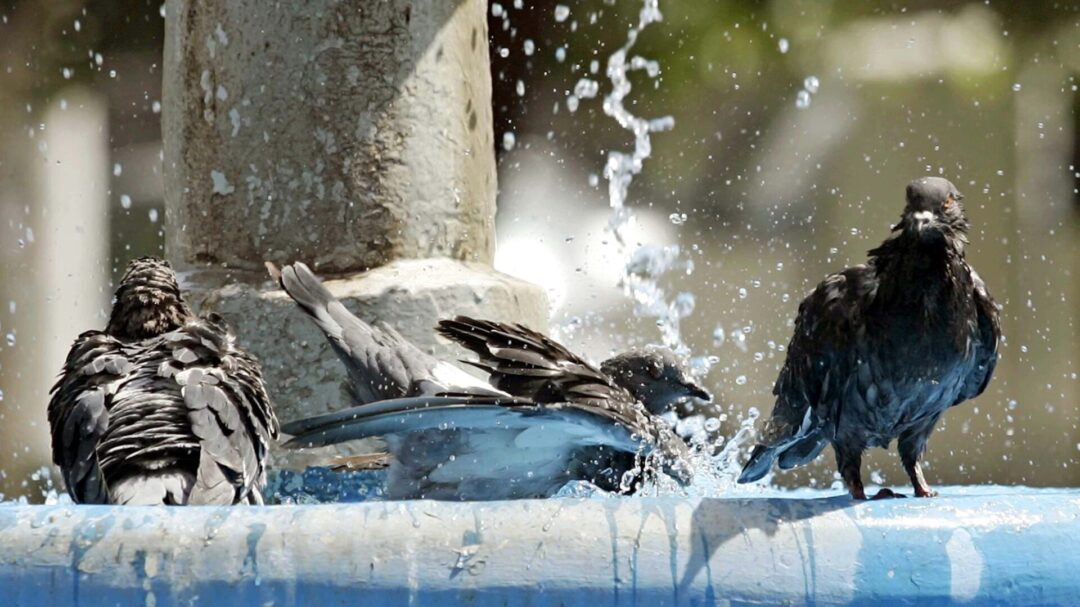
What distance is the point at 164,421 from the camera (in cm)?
306

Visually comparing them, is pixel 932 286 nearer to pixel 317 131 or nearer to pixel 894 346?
pixel 894 346

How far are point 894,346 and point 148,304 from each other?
180cm

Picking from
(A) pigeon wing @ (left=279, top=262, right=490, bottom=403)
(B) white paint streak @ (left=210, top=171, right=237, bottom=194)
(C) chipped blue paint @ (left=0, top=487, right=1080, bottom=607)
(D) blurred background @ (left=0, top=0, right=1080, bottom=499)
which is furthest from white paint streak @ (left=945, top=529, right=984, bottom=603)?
(D) blurred background @ (left=0, top=0, right=1080, bottom=499)

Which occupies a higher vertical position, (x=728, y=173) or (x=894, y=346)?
(x=728, y=173)

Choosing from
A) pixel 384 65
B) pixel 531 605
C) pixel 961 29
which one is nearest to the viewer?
pixel 531 605

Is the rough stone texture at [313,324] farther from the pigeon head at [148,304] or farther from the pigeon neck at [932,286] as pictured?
the pigeon neck at [932,286]

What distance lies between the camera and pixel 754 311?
8398mm

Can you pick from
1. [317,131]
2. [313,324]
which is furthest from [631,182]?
[313,324]

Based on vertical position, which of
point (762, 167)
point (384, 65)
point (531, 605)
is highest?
point (762, 167)

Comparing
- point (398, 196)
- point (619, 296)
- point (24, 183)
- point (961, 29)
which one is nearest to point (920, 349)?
point (398, 196)

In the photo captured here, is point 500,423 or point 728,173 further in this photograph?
point 728,173

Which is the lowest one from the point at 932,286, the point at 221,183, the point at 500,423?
the point at 500,423

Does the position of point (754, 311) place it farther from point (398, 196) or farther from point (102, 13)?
point (398, 196)

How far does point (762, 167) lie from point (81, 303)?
14.0ft
